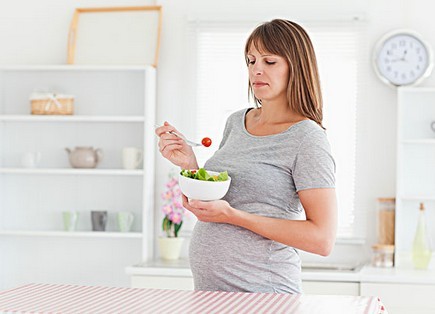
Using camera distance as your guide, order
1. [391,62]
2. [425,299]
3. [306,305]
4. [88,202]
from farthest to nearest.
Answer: [88,202] < [391,62] < [425,299] < [306,305]

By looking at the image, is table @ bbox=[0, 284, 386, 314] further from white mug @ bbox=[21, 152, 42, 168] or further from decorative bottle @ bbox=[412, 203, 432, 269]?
white mug @ bbox=[21, 152, 42, 168]

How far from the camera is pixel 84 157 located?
436 centimetres

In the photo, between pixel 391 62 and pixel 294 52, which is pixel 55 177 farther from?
pixel 294 52

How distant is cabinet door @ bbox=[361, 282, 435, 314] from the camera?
3.73m

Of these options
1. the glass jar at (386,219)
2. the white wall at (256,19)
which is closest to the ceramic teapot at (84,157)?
the white wall at (256,19)

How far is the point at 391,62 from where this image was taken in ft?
13.8

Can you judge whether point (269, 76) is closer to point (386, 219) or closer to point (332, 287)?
point (332, 287)

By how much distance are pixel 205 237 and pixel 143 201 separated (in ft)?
7.06

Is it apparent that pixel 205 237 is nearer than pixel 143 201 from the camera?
Yes

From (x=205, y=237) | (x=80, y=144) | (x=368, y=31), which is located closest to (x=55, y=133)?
(x=80, y=144)

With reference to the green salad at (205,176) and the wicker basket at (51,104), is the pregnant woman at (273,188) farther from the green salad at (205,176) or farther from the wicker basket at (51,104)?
the wicker basket at (51,104)

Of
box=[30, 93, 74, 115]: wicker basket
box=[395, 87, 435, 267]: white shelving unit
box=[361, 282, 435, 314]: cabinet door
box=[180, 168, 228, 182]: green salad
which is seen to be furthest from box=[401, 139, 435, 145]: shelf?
box=[180, 168, 228, 182]: green salad

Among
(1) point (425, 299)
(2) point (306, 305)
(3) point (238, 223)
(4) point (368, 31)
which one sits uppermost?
(4) point (368, 31)

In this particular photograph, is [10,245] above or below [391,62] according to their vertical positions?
below
